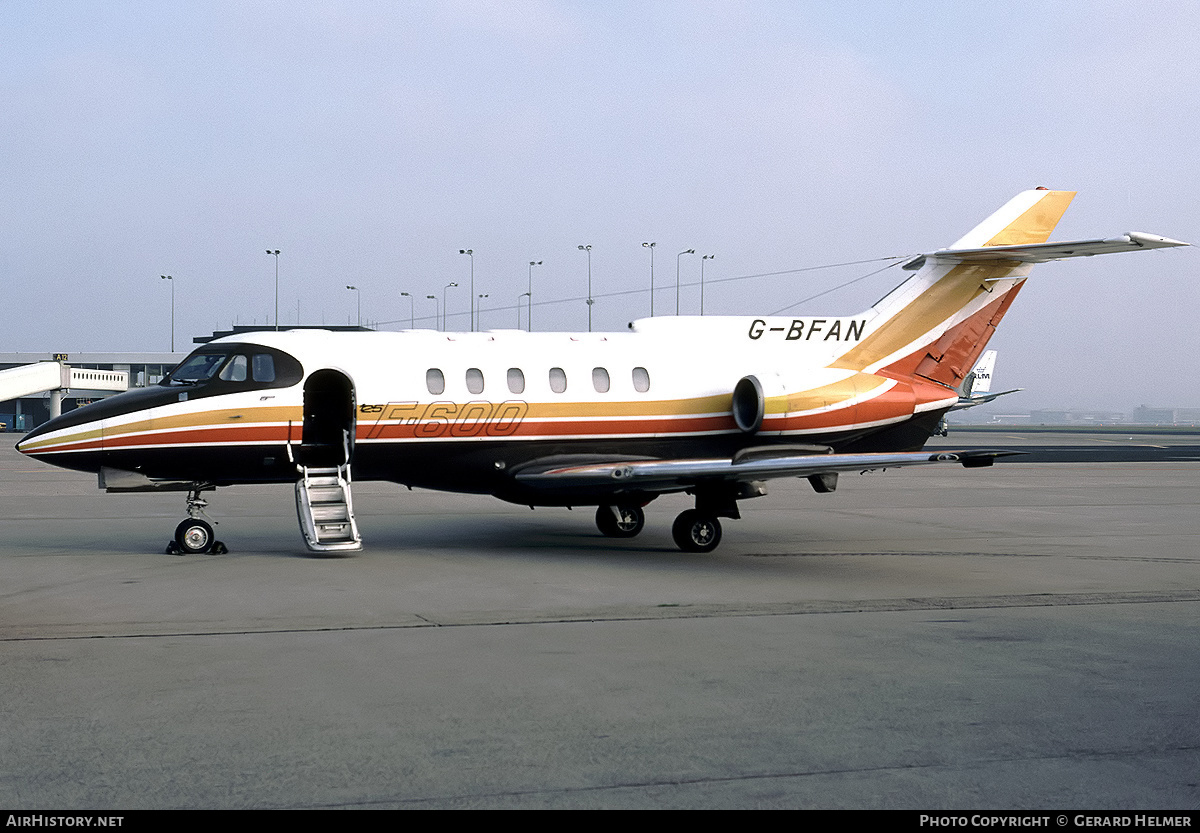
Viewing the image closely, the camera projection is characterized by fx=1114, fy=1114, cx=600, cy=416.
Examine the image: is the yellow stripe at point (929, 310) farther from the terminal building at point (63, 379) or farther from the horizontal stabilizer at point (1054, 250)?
the terminal building at point (63, 379)

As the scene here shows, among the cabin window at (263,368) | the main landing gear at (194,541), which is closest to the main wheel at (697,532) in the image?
the cabin window at (263,368)

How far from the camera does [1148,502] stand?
2425 cm

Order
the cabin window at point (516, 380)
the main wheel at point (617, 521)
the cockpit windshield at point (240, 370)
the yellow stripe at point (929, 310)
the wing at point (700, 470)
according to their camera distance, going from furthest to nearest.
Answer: the yellow stripe at point (929, 310)
the main wheel at point (617, 521)
the cabin window at point (516, 380)
the cockpit windshield at point (240, 370)
the wing at point (700, 470)

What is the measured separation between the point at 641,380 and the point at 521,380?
5.98 feet

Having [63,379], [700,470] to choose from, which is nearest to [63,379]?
[63,379]

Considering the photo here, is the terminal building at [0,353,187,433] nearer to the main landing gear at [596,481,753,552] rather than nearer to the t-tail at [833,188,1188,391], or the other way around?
the t-tail at [833,188,1188,391]

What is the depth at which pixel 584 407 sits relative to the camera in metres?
16.1

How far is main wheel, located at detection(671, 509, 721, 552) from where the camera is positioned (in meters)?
15.3

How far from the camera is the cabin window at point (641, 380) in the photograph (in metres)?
16.5

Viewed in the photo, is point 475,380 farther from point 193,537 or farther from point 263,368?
point 193,537

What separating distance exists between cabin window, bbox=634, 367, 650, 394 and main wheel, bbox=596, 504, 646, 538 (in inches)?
78.9

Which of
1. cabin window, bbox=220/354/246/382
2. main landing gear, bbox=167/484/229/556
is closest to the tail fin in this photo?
cabin window, bbox=220/354/246/382

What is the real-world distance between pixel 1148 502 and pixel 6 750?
23733 mm

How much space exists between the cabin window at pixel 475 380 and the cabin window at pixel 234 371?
3.04m
